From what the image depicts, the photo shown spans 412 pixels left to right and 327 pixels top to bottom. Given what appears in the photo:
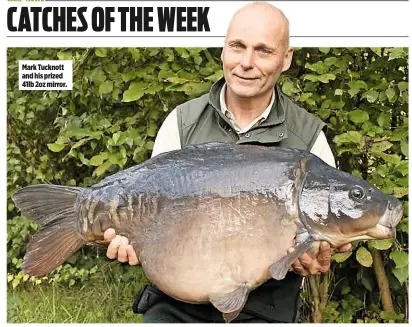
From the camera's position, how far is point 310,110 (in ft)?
8.42

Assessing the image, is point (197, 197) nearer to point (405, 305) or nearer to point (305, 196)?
point (305, 196)

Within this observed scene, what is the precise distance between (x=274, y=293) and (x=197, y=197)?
1.27 feet

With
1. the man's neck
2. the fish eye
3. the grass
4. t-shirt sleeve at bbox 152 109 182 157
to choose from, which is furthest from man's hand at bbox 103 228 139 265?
the grass

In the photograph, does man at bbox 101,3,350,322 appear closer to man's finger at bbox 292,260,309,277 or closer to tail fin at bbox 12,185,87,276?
man's finger at bbox 292,260,309,277

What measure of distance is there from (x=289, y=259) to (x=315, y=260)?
13 centimetres

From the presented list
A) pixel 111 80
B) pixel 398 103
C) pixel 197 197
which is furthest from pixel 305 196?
pixel 111 80

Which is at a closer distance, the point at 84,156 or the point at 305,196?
the point at 305,196

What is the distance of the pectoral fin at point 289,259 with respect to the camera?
1.71m

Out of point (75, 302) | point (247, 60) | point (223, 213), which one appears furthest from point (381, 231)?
point (75, 302)

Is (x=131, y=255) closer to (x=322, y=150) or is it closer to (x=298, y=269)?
(x=298, y=269)

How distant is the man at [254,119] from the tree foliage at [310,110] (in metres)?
0.40

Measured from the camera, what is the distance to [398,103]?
2.56 meters
